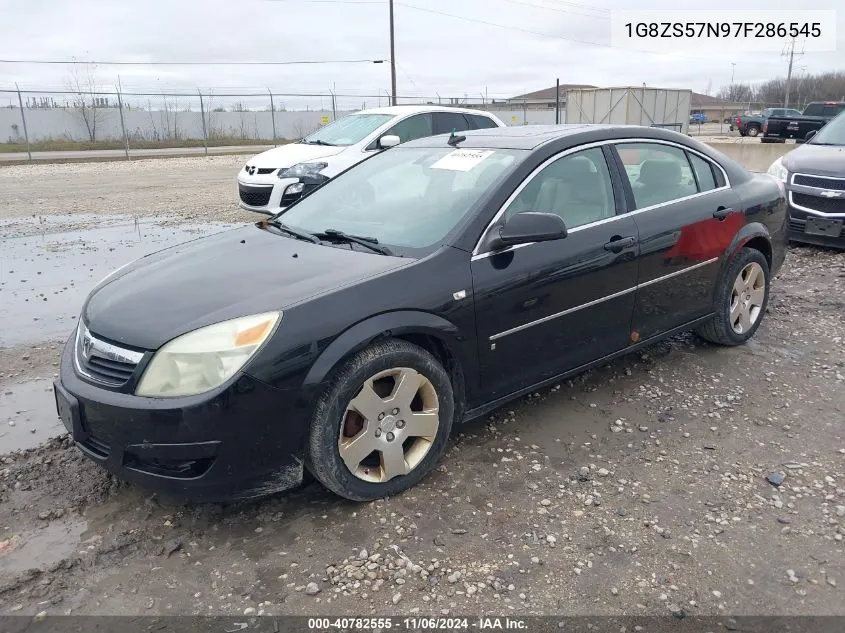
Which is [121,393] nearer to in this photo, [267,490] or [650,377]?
[267,490]

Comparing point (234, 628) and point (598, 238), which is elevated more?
point (598, 238)

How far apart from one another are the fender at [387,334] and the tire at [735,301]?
2.28 metres

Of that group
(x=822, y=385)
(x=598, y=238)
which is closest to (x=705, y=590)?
(x=598, y=238)

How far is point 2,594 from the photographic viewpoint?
253cm

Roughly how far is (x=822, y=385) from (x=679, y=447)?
1.38 meters

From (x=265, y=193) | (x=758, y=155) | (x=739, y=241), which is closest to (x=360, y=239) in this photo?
(x=739, y=241)

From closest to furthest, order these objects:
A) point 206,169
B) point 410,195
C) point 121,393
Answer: point 121,393 < point 410,195 < point 206,169

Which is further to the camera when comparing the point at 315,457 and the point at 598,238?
the point at 598,238

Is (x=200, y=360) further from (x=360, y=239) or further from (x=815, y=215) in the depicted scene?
(x=815, y=215)

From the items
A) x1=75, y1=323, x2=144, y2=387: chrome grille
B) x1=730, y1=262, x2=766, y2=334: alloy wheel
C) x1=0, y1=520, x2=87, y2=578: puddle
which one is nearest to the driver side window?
x1=730, y1=262, x2=766, y2=334: alloy wheel

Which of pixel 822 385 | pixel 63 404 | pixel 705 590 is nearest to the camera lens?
pixel 705 590

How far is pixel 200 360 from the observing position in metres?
2.62

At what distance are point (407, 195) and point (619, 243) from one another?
3.94 feet

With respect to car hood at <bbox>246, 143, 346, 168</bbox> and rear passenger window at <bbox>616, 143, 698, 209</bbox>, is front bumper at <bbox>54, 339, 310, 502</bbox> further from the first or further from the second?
car hood at <bbox>246, 143, 346, 168</bbox>
